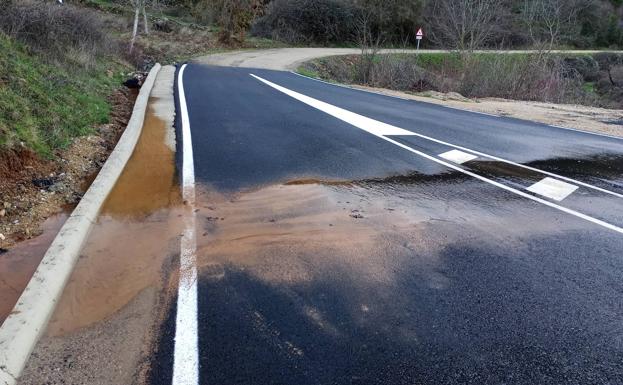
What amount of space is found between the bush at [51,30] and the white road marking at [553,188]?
412 inches

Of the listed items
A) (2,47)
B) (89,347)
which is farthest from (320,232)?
(2,47)

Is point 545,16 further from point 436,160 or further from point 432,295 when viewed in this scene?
point 432,295

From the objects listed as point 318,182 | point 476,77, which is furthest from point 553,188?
point 476,77

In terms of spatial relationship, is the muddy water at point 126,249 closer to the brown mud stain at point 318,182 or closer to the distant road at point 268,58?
the brown mud stain at point 318,182

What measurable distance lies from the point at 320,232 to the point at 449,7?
126 ft

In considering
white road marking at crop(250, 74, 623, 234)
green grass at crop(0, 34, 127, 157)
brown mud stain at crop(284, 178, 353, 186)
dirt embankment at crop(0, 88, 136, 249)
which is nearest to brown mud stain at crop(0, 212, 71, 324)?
dirt embankment at crop(0, 88, 136, 249)

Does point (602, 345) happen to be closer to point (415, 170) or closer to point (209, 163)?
point (415, 170)

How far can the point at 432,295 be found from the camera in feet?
12.1

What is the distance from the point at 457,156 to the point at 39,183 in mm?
5918

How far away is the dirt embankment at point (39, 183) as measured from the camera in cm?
479

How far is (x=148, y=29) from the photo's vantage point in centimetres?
3338

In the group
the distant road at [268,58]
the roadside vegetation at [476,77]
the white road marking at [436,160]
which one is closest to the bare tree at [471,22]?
the roadside vegetation at [476,77]

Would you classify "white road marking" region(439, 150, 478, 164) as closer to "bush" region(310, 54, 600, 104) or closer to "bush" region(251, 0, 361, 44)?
"bush" region(310, 54, 600, 104)

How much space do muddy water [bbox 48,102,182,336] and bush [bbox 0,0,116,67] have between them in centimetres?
695
